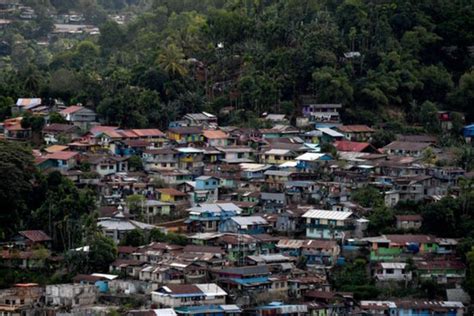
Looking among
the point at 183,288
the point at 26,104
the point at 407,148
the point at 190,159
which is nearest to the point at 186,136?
the point at 190,159

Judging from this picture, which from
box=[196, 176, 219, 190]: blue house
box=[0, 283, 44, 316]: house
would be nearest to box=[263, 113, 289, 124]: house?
box=[196, 176, 219, 190]: blue house

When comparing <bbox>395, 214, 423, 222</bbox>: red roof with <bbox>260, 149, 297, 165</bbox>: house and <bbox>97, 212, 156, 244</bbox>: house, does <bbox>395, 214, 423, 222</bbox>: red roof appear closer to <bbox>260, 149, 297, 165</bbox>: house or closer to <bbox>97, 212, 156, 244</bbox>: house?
<bbox>260, 149, 297, 165</bbox>: house

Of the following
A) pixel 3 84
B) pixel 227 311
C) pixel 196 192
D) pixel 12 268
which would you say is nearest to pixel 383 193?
pixel 196 192

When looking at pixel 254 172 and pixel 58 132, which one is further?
pixel 58 132

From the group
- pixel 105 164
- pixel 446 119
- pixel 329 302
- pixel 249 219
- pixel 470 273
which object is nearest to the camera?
pixel 329 302

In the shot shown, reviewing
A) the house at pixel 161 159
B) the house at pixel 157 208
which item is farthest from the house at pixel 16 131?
the house at pixel 157 208

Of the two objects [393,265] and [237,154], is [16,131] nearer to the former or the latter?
[237,154]
